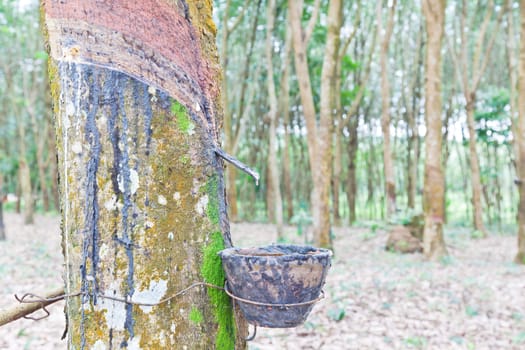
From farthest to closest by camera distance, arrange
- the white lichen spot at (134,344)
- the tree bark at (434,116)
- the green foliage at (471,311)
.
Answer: the tree bark at (434,116) < the green foliage at (471,311) < the white lichen spot at (134,344)


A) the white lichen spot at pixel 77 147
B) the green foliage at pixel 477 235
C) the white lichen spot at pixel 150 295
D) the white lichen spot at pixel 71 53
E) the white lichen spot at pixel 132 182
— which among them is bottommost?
the green foliage at pixel 477 235

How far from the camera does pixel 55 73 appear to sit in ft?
4.05

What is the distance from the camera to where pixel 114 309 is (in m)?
1.14

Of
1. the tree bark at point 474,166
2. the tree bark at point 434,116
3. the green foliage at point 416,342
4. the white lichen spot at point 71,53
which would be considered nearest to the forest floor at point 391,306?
the green foliage at point 416,342

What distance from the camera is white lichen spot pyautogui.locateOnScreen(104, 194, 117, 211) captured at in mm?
1157

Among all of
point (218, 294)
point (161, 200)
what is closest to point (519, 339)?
point (218, 294)

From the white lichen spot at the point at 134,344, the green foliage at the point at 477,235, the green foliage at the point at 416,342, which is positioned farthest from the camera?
the green foliage at the point at 477,235

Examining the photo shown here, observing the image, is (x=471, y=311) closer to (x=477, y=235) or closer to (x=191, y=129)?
(x=191, y=129)

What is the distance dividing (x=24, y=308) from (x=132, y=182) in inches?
22.8

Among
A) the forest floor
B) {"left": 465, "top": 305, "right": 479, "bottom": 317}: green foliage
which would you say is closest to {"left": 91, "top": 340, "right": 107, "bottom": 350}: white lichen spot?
the forest floor

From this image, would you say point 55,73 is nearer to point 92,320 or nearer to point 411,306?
point 92,320

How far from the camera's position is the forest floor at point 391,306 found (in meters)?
3.67

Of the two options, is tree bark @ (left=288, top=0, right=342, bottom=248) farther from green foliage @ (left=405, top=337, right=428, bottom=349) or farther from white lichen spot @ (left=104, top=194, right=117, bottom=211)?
white lichen spot @ (left=104, top=194, right=117, bottom=211)

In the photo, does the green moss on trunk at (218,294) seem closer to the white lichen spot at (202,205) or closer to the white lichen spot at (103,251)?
the white lichen spot at (202,205)
